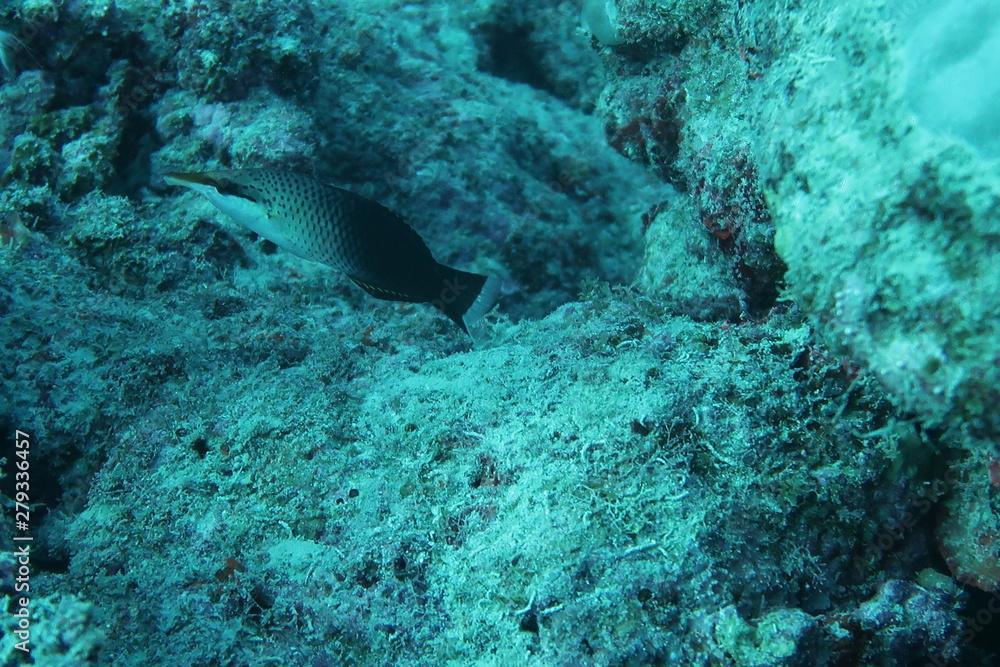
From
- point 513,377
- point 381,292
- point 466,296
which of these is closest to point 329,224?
point 381,292

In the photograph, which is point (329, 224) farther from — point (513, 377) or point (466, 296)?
point (513, 377)

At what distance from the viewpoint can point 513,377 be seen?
2438 mm

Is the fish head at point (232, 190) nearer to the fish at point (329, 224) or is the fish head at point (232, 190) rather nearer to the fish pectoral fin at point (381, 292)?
the fish at point (329, 224)

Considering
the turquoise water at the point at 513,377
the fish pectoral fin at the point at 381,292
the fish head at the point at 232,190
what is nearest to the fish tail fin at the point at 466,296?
the turquoise water at the point at 513,377

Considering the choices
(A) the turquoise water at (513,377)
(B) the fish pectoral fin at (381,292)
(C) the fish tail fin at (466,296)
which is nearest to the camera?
(A) the turquoise water at (513,377)

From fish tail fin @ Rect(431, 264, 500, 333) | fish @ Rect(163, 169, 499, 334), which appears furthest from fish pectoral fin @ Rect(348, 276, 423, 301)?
fish tail fin @ Rect(431, 264, 500, 333)

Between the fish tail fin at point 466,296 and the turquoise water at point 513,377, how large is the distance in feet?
0.07

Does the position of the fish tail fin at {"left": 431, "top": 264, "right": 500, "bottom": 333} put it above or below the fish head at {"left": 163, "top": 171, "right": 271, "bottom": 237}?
below

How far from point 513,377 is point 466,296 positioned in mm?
792

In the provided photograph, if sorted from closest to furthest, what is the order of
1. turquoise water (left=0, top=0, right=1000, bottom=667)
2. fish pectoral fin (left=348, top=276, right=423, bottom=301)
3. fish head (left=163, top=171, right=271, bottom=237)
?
1. turquoise water (left=0, top=0, right=1000, bottom=667)
2. fish head (left=163, top=171, right=271, bottom=237)
3. fish pectoral fin (left=348, top=276, right=423, bottom=301)

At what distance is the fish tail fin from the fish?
0.08 metres

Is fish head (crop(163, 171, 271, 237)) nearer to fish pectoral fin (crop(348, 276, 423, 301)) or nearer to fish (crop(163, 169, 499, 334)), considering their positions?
fish (crop(163, 169, 499, 334))

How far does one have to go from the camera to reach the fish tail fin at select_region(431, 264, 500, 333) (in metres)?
3.01

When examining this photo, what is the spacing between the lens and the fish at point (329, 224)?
268cm
